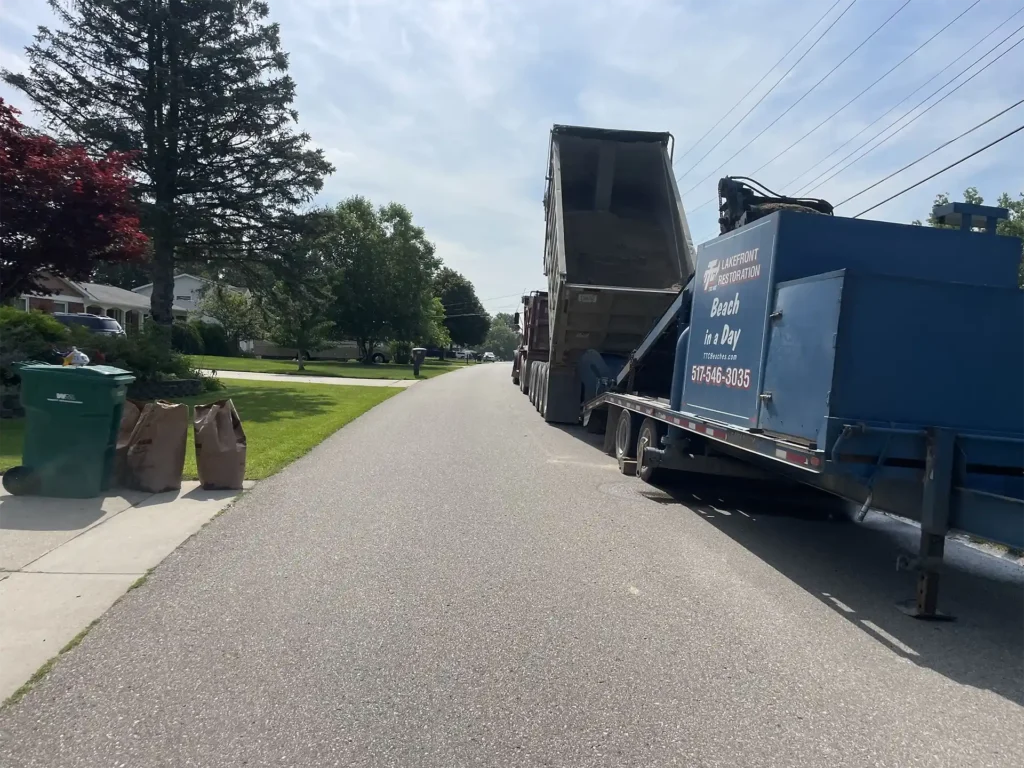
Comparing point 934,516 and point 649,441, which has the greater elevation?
point 934,516

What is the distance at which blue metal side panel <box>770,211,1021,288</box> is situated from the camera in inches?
264

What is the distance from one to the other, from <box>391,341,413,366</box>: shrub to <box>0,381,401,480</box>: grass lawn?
97.0 feet

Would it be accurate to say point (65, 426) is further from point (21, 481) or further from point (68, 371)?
point (21, 481)

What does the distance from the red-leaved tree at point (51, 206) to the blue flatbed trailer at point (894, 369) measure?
12.0 m

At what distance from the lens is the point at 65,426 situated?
7.70 meters

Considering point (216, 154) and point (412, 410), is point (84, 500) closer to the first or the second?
point (412, 410)

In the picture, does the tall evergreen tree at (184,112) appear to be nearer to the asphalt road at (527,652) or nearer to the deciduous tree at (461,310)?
the asphalt road at (527,652)

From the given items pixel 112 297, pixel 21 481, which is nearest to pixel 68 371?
pixel 21 481

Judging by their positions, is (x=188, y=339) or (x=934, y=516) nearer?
(x=934, y=516)

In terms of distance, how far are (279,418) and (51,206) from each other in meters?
5.44

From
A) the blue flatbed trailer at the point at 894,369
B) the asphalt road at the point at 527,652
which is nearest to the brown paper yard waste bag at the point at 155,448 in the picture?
the asphalt road at the point at 527,652

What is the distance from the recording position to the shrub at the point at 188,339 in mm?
44312

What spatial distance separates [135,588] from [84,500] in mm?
2790

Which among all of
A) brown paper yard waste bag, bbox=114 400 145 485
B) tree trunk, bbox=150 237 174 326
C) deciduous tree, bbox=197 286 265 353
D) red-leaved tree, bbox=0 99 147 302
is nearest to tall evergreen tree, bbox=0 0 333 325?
tree trunk, bbox=150 237 174 326
